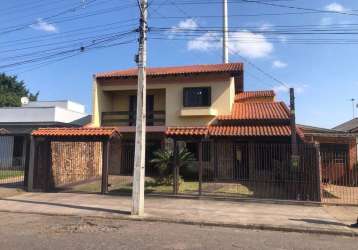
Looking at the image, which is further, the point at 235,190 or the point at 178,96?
the point at 178,96

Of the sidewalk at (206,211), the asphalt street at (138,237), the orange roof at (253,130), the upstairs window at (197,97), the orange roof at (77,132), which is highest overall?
the upstairs window at (197,97)

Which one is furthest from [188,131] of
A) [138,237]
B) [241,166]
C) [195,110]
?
[138,237]

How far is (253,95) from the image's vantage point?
25.8 m

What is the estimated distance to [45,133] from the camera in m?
16.2

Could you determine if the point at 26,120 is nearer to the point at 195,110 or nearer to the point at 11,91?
the point at 195,110

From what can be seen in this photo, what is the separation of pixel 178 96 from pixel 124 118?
396 cm

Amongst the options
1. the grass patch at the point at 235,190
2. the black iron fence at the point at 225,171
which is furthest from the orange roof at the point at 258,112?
the grass patch at the point at 235,190

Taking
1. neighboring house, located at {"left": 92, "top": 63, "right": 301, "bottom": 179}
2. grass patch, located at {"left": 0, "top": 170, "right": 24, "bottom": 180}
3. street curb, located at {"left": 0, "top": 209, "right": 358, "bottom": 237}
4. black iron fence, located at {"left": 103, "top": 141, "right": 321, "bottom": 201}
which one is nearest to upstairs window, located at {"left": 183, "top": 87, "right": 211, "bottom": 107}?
neighboring house, located at {"left": 92, "top": 63, "right": 301, "bottom": 179}

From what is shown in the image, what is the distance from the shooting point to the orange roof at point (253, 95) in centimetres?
2535

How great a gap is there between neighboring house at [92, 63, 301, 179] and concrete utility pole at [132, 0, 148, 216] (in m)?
6.99

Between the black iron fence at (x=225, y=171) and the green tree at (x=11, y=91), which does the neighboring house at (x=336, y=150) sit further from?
the green tree at (x=11, y=91)

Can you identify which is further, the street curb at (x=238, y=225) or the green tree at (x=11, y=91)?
the green tree at (x=11, y=91)

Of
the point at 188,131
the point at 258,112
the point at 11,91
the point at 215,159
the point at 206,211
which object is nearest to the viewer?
the point at 206,211

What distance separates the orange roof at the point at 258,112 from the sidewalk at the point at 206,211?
294 inches
